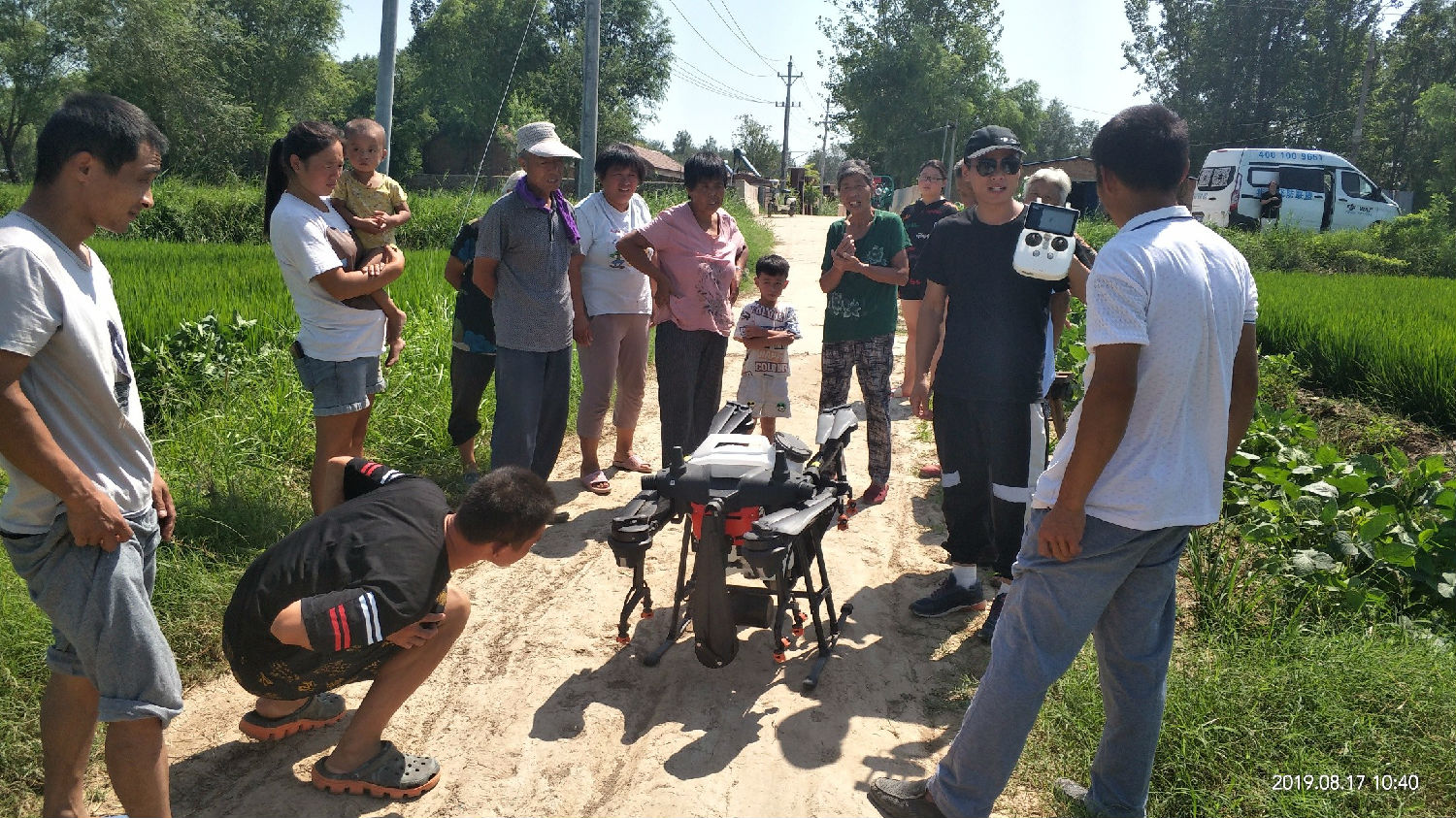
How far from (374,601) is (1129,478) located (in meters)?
1.89

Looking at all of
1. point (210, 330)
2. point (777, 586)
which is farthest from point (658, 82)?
point (777, 586)

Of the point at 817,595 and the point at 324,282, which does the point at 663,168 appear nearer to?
the point at 324,282

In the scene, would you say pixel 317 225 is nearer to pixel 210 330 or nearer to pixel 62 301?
pixel 62 301

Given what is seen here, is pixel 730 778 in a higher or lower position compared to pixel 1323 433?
lower

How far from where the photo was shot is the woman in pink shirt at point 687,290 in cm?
494

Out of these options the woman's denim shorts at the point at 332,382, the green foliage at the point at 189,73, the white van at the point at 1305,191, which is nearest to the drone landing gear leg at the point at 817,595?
the woman's denim shorts at the point at 332,382

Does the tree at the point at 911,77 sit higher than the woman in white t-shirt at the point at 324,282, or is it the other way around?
the tree at the point at 911,77

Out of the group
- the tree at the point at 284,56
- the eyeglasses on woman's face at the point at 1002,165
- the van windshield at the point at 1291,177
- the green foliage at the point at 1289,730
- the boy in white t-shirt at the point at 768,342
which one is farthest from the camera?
the tree at the point at 284,56

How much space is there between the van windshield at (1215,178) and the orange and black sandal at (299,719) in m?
22.2

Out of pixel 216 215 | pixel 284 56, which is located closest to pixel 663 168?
pixel 284 56

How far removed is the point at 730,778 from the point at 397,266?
8.63 ft

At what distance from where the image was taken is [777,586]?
3.36 meters

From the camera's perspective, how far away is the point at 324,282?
3865mm

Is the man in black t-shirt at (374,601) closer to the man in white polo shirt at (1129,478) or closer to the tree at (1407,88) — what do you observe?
the man in white polo shirt at (1129,478)
